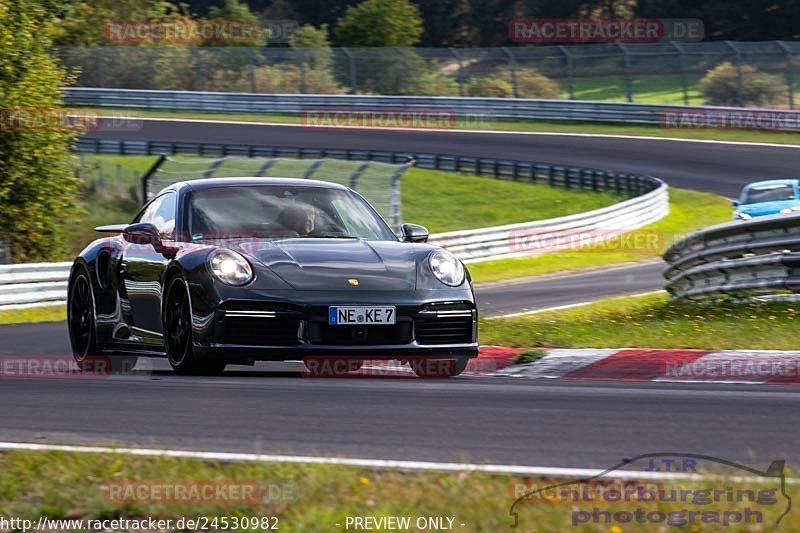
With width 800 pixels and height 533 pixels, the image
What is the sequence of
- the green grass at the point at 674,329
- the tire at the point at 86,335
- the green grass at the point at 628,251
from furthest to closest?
the green grass at the point at 628,251 < the tire at the point at 86,335 < the green grass at the point at 674,329

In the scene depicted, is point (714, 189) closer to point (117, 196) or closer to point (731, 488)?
point (117, 196)

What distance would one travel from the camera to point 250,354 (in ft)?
25.1

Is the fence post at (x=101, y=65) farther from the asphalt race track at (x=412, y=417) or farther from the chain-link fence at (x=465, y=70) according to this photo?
the asphalt race track at (x=412, y=417)

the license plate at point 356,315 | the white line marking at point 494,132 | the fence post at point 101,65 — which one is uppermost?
the license plate at point 356,315

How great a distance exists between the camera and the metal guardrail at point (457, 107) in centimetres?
4303

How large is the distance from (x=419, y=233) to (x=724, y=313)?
3796 millimetres

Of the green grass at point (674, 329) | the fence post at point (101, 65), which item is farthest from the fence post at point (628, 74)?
the green grass at point (674, 329)

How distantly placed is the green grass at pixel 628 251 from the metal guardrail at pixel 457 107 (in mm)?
9855

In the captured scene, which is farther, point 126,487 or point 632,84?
point 632,84

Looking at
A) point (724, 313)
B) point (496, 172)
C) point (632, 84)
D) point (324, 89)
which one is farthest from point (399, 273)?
point (324, 89)

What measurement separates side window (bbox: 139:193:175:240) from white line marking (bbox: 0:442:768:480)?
3.32 metres

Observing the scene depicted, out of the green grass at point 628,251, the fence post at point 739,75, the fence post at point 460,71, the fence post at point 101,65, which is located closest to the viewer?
the green grass at point 628,251

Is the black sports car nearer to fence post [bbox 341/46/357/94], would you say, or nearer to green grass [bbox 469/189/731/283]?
green grass [bbox 469/189/731/283]

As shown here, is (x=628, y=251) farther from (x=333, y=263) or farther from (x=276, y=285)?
(x=276, y=285)
